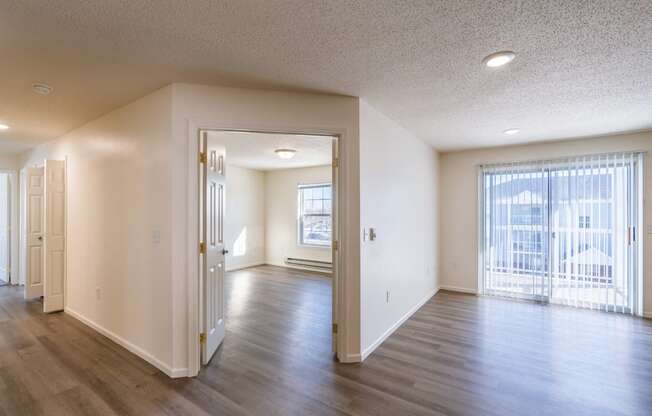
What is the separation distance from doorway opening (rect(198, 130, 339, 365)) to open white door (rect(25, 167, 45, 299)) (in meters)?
2.71

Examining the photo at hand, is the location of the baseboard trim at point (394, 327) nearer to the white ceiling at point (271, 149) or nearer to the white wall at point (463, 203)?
the white wall at point (463, 203)

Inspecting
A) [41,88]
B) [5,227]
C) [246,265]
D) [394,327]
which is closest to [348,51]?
[41,88]

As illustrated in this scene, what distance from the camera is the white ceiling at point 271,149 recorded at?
4.32 metres

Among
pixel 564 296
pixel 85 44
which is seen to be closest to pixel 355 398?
pixel 85 44

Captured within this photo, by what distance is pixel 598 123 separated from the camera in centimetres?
359

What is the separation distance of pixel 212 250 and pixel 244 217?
464 centimetres

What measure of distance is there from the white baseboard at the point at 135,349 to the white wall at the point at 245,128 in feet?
0.23

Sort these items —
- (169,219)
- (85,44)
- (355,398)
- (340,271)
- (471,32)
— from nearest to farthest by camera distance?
(471,32), (85,44), (355,398), (169,219), (340,271)

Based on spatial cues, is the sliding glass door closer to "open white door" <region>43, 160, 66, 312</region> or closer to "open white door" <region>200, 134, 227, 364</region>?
"open white door" <region>200, 134, 227, 364</region>

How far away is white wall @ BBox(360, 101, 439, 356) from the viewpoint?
2951 millimetres

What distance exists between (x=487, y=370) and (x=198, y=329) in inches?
96.5

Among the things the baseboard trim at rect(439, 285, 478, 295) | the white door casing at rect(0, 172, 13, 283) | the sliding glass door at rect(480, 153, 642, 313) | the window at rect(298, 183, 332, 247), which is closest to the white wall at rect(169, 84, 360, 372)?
the baseboard trim at rect(439, 285, 478, 295)

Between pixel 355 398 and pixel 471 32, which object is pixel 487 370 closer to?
pixel 355 398

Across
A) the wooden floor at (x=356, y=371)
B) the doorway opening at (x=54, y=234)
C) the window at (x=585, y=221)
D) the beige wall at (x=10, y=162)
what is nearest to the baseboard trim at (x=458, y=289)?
the wooden floor at (x=356, y=371)
